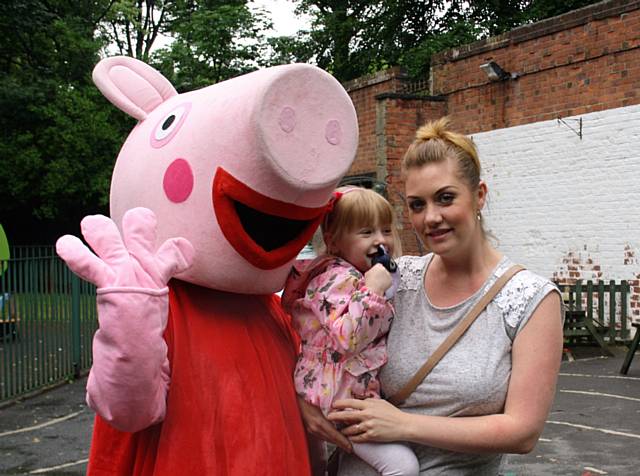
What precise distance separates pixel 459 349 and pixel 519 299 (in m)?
0.23

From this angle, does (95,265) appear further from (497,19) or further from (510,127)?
(497,19)

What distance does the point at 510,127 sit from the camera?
461 inches

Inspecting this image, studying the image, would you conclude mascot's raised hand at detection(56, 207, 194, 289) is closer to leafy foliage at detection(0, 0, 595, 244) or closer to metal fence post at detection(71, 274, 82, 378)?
Answer: metal fence post at detection(71, 274, 82, 378)

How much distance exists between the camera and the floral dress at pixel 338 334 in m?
2.18

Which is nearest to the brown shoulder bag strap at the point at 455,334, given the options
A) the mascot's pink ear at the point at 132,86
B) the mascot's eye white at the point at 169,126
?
the mascot's eye white at the point at 169,126

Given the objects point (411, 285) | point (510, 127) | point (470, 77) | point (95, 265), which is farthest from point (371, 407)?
point (470, 77)

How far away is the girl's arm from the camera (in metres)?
2.11

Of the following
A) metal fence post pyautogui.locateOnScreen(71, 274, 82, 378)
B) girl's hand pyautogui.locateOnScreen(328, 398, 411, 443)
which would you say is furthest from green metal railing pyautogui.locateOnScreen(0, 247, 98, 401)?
girl's hand pyautogui.locateOnScreen(328, 398, 411, 443)

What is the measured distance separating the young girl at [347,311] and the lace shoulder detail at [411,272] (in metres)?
0.08

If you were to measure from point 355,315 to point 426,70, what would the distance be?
57.9 ft

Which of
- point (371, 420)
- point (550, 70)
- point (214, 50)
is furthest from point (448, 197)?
point (214, 50)

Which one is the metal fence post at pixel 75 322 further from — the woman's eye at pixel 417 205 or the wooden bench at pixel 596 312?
the woman's eye at pixel 417 205

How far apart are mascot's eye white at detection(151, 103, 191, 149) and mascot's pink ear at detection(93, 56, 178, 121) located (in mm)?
257

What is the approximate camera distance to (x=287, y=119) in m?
2.21
